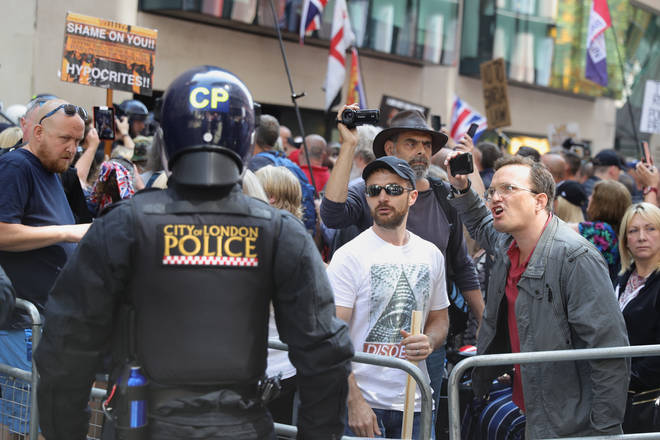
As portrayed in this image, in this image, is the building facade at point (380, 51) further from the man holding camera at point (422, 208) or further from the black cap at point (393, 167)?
the black cap at point (393, 167)

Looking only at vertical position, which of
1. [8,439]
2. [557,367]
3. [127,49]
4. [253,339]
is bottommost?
[8,439]

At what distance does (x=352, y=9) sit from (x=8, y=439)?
51.1 ft

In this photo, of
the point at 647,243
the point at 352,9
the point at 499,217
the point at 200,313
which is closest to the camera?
the point at 200,313

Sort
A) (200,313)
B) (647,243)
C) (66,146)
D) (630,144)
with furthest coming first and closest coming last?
(630,144)
(647,243)
(66,146)
(200,313)

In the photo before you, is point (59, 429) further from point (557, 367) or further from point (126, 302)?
point (557, 367)

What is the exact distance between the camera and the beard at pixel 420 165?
4949 millimetres

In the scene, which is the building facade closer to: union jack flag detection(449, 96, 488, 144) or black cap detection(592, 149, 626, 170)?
union jack flag detection(449, 96, 488, 144)

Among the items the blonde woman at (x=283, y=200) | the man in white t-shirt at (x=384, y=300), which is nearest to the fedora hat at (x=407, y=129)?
the blonde woman at (x=283, y=200)

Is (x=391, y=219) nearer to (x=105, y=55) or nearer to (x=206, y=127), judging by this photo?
(x=206, y=127)

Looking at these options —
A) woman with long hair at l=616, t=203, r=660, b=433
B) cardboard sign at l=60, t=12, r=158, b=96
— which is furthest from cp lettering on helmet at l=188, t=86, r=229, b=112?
cardboard sign at l=60, t=12, r=158, b=96

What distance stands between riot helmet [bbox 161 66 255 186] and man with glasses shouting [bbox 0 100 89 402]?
1.89 meters

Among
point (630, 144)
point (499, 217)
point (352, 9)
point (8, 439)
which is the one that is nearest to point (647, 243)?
point (499, 217)

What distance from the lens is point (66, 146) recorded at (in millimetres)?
4324

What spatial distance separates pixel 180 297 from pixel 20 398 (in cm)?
186
